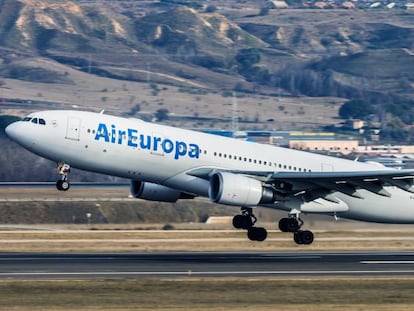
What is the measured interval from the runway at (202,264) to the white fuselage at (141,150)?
3063 millimetres

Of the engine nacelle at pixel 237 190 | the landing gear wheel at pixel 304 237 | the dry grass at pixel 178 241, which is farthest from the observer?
the dry grass at pixel 178 241

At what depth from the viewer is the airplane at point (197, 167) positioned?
5328 cm

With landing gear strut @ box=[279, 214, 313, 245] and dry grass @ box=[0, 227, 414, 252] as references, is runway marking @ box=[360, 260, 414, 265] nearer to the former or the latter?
landing gear strut @ box=[279, 214, 313, 245]

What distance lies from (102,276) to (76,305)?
7163 millimetres

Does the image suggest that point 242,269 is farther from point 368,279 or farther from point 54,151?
point 54,151

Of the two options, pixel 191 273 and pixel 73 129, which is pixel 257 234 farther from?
pixel 191 273

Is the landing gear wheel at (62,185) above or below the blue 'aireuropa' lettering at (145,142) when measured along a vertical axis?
below

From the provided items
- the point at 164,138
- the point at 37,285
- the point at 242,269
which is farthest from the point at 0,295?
the point at 164,138

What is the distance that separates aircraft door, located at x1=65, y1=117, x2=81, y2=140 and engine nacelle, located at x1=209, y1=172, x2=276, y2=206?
6493 millimetres

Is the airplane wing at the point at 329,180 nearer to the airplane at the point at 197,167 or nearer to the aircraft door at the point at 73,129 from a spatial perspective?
the airplane at the point at 197,167

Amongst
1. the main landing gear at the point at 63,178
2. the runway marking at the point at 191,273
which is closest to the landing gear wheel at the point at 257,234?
the runway marking at the point at 191,273

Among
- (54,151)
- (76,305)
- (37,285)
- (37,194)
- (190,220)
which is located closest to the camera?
(76,305)

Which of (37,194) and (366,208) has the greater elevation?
(366,208)

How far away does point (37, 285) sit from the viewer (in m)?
43.0
